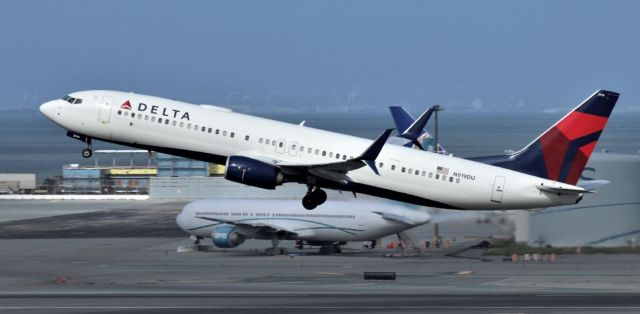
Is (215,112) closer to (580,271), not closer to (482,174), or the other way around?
(482,174)

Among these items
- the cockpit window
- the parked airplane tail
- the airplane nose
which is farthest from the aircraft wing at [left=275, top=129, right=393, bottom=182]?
the airplane nose

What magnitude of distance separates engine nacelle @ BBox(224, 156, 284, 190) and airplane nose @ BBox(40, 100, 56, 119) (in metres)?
11.1

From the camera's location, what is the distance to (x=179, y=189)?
148500mm

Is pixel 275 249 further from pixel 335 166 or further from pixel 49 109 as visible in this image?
pixel 335 166

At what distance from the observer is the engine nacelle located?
61.8 m

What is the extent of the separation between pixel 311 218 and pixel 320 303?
31.5m

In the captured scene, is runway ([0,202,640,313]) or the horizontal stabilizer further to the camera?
the horizontal stabilizer

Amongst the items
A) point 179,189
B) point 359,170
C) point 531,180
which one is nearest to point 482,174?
A: point 531,180

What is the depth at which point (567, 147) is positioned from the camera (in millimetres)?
68062

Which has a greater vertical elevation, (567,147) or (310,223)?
(567,147)

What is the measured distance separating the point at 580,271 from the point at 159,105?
2879 centimetres

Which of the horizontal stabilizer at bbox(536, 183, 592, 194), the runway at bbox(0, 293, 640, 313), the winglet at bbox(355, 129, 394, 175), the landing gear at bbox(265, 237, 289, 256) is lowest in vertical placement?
the runway at bbox(0, 293, 640, 313)

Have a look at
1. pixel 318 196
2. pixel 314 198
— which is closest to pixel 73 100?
pixel 314 198

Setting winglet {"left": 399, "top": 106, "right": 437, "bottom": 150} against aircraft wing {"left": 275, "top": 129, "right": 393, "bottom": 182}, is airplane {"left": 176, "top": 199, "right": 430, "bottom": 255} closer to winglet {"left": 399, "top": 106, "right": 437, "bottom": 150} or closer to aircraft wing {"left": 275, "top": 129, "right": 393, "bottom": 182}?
winglet {"left": 399, "top": 106, "right": 437, "bottom": 150}
